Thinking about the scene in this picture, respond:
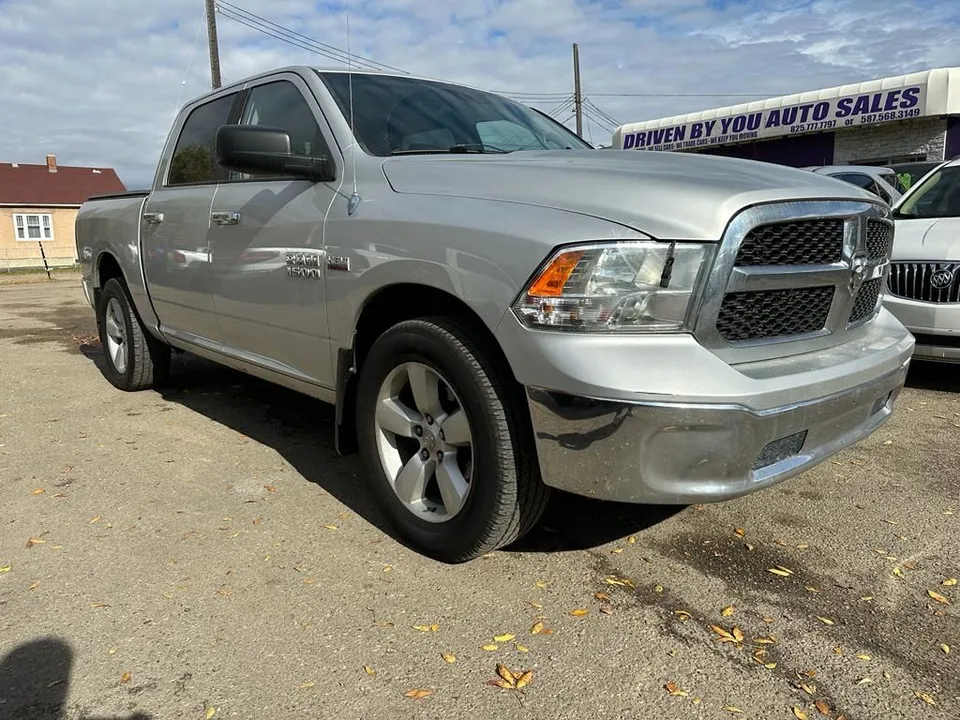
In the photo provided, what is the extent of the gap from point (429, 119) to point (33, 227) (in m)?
40.5

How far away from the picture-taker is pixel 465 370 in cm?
257

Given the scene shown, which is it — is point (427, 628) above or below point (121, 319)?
below

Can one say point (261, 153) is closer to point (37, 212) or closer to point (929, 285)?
point (929, 285)


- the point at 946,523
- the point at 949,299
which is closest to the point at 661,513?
the point at 946,523

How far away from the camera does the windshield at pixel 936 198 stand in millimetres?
5984

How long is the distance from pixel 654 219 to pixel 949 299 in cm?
380

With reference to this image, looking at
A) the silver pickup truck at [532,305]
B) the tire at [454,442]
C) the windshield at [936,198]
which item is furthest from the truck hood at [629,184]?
the windshield at [936,198]

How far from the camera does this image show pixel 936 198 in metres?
6.17

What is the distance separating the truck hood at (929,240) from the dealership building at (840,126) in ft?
47.7

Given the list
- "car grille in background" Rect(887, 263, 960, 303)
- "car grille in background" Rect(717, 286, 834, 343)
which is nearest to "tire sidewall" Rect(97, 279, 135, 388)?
"car grille in background" Rect(717, 286, 834, 343)

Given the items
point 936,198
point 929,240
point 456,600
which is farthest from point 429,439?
point 936,198

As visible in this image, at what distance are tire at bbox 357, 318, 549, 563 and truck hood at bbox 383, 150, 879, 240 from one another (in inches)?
21.3

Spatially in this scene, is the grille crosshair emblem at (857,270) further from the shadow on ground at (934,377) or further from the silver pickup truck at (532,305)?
the shadow on ground at (934,377)

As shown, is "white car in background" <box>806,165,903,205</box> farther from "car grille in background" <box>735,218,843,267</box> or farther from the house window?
the house window
